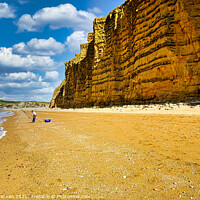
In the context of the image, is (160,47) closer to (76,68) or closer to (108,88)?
(108,88)

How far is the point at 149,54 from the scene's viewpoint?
797 inches

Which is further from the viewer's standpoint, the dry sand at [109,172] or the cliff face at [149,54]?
the cliff face at [149,54]

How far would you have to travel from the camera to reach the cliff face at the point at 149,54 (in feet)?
53.1

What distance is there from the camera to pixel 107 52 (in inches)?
1292

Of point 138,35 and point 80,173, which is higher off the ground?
point 138,35

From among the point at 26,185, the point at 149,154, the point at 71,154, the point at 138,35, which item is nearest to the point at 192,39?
the point at 138,35

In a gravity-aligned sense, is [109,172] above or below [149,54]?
below

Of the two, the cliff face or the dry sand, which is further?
the cliff face

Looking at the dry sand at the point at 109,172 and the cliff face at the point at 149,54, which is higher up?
the cliff face at the point at 149,54

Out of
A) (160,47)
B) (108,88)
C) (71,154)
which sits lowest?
(71,154)

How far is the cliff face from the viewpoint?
1619cm

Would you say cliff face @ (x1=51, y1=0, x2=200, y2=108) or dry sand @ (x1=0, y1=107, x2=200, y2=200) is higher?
cliff face @ (x1=51, y1=0, x2=200, y2=108)

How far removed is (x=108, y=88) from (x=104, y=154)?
26882mm

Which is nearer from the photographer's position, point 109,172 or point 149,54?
point 109,172
